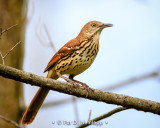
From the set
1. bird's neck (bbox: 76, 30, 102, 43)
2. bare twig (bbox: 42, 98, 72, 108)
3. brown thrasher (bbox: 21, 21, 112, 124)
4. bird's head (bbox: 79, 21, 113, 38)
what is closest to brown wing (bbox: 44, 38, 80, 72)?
brown thrasher (bbox: 21, 21, 112, 124)

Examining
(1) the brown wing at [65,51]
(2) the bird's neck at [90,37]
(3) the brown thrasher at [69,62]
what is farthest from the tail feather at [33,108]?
(2) the bird's neck at [90,37]

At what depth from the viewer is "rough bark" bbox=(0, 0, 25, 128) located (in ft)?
15.8

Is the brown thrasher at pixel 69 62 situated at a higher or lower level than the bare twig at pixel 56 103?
higher

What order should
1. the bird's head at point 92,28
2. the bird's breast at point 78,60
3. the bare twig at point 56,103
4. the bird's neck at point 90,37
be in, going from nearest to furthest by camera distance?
the bird's breast at point 78,60 → the bird's neck at point 90,37 → the bird's head at point 92,28 → the bare twig at point 56,103

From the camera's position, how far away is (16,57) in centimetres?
509

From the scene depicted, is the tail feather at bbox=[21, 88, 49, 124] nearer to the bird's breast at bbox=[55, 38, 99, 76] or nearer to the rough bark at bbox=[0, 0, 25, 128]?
the bird's breast at bbox=[55, 38, 99, 76]

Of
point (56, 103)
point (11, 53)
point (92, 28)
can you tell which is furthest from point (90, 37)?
point (11, 53)

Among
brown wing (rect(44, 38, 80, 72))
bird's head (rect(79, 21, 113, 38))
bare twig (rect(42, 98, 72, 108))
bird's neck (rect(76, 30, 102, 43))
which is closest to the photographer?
brown wing (rect(44, 38, 80, 72))

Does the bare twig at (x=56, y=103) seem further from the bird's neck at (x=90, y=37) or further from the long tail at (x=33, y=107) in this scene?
the bird's neck at (x=90, y=37)

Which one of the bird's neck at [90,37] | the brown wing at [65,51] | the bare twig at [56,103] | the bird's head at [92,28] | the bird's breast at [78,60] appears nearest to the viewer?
the bird's breast at [78,60]

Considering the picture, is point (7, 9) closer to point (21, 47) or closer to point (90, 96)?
point (21, 47)

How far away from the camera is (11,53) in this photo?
5.04 m

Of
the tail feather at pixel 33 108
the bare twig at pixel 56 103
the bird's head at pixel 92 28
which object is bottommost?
the bare twig at pixel 56 103

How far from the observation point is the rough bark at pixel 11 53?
15.8ft
